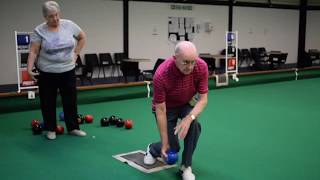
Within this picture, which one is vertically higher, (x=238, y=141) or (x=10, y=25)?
(x=10, y=25)

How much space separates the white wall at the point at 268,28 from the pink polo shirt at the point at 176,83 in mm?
11166

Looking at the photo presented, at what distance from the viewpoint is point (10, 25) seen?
30.0 feet

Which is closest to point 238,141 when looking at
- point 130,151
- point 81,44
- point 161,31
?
point 130,151

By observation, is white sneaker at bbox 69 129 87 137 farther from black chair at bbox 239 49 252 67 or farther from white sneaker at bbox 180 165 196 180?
black chair at bbox 239 49 252 67

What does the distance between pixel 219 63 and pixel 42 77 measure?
31.1 feet

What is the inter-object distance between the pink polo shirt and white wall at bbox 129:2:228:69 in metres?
8.45

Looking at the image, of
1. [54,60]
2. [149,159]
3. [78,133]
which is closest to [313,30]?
[78,133]

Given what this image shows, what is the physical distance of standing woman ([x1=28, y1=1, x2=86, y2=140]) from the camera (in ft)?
12.6

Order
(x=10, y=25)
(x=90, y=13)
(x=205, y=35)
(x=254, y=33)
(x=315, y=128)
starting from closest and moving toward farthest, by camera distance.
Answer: (x=315, y=128) < (x=10, y=25) < (x=90, y=13) < (x=205, y=35) < (x=254, y=33)

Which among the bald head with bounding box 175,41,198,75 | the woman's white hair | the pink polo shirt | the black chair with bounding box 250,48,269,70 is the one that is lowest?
the black chair with bounding box 250,48,269,70

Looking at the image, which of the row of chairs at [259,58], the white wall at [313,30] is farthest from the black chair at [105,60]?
the white wall at [313,30]

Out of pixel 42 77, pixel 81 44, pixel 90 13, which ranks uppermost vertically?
pixel 90 13

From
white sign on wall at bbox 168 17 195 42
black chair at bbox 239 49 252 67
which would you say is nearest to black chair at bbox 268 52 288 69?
black chair at bbox 239 49 252 67

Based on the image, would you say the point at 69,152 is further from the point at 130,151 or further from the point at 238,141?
the point at 238,141
